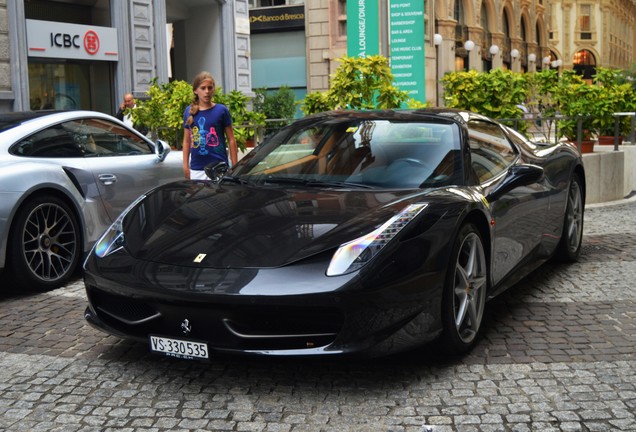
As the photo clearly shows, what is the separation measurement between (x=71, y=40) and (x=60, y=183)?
1150 centimetres

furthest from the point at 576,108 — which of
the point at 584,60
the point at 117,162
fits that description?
the point at 584,60

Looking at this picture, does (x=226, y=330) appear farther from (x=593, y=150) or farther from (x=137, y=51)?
(x=137, y=51)

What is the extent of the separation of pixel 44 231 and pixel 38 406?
9.51 ft

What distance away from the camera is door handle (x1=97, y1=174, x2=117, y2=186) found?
23.8 ft

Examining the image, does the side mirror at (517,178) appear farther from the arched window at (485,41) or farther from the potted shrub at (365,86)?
the arched window at (485,41)

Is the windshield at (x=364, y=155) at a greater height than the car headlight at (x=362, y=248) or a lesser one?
greater

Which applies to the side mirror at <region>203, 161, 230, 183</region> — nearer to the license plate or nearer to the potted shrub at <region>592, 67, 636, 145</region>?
the license plate

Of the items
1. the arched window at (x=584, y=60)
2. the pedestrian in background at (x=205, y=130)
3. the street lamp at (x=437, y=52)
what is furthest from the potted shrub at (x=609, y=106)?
the arched window at (x=584, y=60)

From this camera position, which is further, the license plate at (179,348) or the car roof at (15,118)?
the car roof at (15,118)

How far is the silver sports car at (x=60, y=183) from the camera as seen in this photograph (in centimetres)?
636

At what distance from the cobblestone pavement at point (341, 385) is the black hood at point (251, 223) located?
0.51 m

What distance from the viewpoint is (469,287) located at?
4.66 m

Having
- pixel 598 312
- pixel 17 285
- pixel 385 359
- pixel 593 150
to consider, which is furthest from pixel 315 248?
pixel 593 150

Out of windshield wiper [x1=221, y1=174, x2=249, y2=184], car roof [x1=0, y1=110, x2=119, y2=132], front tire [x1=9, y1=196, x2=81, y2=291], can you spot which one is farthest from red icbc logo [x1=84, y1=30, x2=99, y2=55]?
windshield wiper [x1=221, y1=174, x2=249, y2=184]
